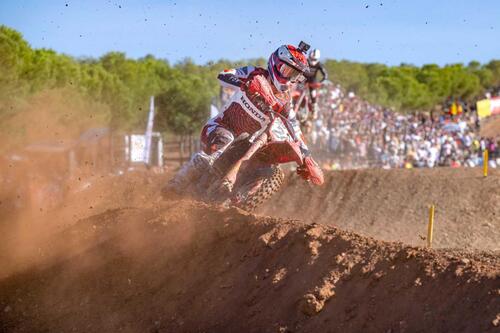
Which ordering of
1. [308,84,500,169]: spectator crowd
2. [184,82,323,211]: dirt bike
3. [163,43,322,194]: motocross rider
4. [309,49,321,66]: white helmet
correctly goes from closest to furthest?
[184,82,323,211]: dirt bike
[163,43,322,194]: motocross rider
[309,49,321,66]: white helmet
[308,84,500,169]: spectator crowd

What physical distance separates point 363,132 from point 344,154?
3380mm

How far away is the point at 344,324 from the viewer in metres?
5.25

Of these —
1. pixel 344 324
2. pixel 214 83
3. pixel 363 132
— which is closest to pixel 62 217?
pixel 344 324

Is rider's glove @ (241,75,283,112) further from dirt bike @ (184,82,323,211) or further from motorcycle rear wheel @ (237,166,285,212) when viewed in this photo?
motorcycle rear wheel @ (237,166,285,212)

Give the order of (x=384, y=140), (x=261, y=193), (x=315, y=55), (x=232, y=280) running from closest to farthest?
(x=232, y=280) → (x=261, y=193) → (x=315, y=55) → (x=384, y=140)

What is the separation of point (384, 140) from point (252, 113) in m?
20.9

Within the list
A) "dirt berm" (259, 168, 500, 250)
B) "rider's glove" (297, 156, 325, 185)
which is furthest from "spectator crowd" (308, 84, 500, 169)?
"rider's glove" (297, 156, 325, 185)

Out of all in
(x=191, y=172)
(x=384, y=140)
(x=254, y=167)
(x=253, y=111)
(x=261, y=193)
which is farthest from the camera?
(x=384, y=140)

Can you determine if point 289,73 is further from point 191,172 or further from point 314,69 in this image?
point 314,69

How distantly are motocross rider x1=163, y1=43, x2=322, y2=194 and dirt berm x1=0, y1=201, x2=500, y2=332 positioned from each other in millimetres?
611

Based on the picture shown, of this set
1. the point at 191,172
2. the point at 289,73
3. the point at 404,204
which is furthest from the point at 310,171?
the point at 404,204

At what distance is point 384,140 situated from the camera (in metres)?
29.6

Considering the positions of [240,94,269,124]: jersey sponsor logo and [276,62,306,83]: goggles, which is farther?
[240,94,269,124]: jersey sponsor logo

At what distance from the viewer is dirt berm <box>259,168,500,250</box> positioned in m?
13.8
